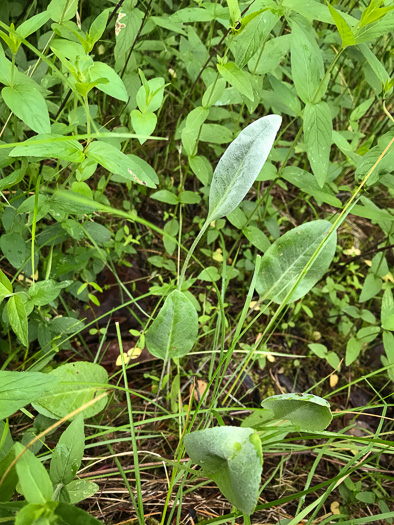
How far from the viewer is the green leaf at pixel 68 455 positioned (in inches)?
29.6

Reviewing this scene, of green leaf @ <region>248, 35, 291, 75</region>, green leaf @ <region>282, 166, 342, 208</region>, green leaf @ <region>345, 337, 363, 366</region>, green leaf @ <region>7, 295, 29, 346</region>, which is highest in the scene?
green leaf @ <region>248, 35, 291, 75</region>

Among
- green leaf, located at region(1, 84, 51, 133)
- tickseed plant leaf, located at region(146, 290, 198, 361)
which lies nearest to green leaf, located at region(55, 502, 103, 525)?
tickseed plant leaf, located at region(146, 290, 198, 361)

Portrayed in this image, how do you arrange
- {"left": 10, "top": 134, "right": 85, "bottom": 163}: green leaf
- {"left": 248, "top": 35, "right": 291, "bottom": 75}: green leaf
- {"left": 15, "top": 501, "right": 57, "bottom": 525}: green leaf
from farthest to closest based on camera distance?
1. {"left": 248, "top": 35, "right": 291, "bottom": 75}: green leaf
2. {"left": 10, "top": 134, "right": 85, "bottom": 163}: green leaf
3. {"left": 15, "top": 501, "right": 57, "bottom": 525}: green leaf

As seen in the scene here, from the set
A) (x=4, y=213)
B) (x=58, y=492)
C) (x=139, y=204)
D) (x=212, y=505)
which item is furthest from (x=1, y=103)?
(x=212, y=505)

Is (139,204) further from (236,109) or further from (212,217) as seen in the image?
(212,217)

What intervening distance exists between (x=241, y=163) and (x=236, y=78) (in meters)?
0.33

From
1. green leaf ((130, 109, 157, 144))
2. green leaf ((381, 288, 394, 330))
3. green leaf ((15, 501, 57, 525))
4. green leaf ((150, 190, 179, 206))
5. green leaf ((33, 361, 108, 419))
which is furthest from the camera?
green leaf ((150, 190, 179, 206))

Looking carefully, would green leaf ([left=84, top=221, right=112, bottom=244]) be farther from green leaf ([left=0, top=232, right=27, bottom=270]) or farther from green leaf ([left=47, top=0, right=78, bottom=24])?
green leaf ([left=47, top=0, right=78, bottom=24])

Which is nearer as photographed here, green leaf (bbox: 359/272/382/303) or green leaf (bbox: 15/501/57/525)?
green leaf (bbox: 15/501/57/525)

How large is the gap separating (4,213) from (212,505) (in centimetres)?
92

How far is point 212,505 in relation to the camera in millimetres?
1113

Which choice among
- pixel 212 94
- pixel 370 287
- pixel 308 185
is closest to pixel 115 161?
pixel 212 94

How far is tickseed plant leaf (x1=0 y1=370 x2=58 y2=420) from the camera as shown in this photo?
683 millimetres

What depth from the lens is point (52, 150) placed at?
83 centimetres
